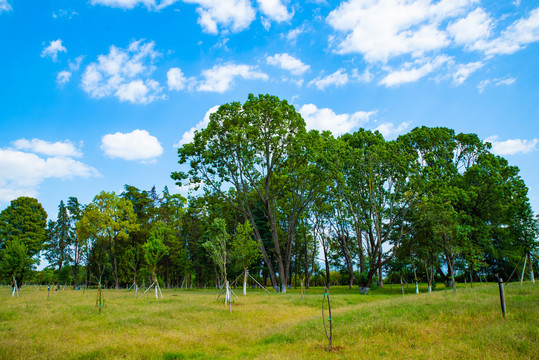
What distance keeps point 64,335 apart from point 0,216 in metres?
46.8

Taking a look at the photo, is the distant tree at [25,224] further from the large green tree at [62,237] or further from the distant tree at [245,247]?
the distant tree at [245,247]

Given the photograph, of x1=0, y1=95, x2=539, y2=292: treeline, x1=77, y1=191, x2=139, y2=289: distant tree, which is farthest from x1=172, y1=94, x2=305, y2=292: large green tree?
x1=77, y1=191, x2=139, y2=289: distant tree

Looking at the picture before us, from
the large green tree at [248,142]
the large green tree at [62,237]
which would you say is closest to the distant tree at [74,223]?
the large green tree at [62,237]

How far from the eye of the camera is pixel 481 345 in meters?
7.89

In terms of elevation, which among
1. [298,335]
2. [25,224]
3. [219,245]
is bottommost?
[298,335]

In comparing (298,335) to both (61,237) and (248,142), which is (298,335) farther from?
(61,237)

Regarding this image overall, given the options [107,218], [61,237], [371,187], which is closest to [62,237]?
[61,237]

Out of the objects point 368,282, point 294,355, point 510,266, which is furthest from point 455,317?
point 510,266

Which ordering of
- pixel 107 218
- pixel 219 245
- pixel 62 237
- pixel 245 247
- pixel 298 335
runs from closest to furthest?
pixel 298 335, pixel 219 245, pixel 245 247, pixel 107 218, pixel 62 237

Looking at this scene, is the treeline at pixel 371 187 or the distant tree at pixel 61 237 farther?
the distant tree at pixel 61 237

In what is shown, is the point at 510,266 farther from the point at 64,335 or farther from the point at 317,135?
the point at 64,335

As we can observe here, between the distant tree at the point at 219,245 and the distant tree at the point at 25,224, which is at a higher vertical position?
the distant tree at the point at 25,224

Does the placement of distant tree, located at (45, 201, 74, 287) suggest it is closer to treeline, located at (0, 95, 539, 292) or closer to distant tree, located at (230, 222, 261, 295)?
treeline, located at (0, 95, 539, 292)

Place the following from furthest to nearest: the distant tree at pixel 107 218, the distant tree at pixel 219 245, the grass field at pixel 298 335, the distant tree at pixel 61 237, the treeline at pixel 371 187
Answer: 1. the distant tree at pixel 61 237
2. the distant tree at pixel 107 218
3. the treeline at pixel 371 187
4. the distant tree at pixel 219 245
5. the grass field at pixel 298 335
